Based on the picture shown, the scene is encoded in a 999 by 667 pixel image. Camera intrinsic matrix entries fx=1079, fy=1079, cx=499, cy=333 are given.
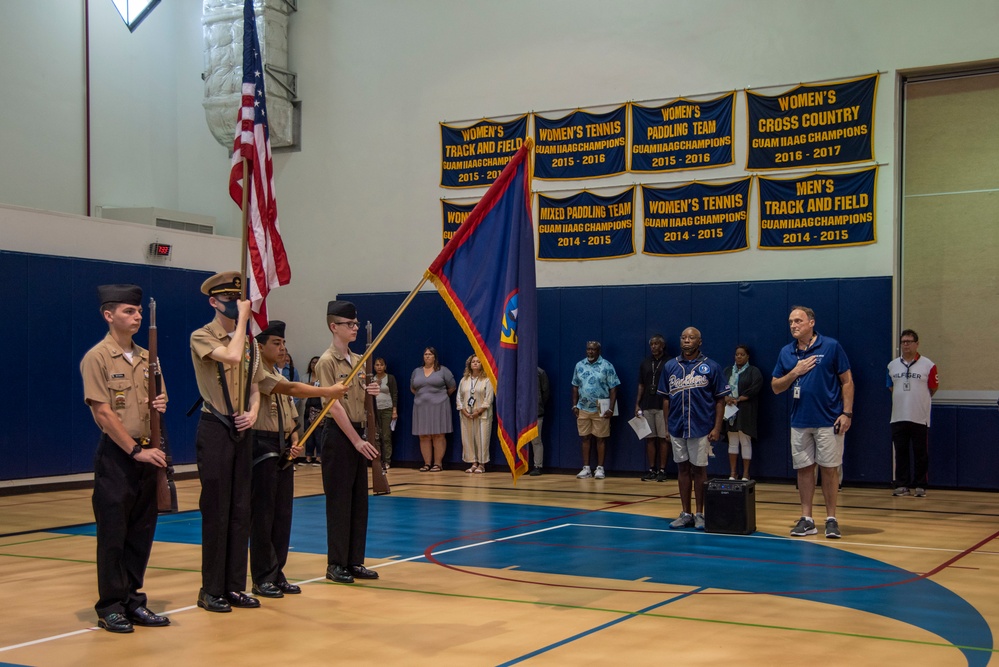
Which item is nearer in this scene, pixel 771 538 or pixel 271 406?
pixel 271 406

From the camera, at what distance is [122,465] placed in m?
6.20

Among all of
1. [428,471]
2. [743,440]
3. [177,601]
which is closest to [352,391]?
[177,601]

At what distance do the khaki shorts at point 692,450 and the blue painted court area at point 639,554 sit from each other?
69 centimetres

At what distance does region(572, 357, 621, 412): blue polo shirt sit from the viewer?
16.3 m

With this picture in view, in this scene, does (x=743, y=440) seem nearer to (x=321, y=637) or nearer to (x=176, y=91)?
(x=321, y=637)

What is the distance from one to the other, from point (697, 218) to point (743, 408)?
3126mm

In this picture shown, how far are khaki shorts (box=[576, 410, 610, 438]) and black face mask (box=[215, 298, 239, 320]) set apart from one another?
10168 mm

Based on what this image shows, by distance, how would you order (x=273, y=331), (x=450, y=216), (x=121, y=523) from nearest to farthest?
(x=121, y=523)
(x=273, y=331)
(x=450, y=216)

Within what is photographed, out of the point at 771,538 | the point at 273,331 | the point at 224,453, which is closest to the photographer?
the point at 224,453

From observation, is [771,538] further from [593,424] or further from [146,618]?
[593,424]

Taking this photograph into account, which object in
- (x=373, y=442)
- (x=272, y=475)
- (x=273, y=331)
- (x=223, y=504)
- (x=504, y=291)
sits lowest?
(x=223, y=504)

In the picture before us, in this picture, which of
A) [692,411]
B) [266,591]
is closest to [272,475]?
[266,591]

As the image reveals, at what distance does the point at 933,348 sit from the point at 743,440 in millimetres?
2944

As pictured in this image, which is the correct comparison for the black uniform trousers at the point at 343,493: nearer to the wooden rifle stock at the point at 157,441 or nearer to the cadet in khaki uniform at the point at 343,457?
the cadet in khaki uniform at the point at 343,457
